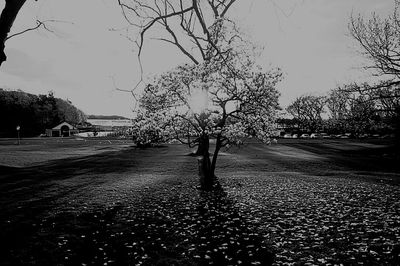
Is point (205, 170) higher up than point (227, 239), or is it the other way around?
point (205, 170)

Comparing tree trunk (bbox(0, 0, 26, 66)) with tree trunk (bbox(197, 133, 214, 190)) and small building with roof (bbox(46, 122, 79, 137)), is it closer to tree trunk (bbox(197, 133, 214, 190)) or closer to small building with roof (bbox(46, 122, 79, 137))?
tree trunk (bbox(197, 133, 214, 190))

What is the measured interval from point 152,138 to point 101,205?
7628 mm

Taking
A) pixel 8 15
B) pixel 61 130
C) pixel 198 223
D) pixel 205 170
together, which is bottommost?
pixel 198 223

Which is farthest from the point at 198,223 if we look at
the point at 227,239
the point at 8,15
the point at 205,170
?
the point at 8,15

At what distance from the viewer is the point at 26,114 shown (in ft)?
411

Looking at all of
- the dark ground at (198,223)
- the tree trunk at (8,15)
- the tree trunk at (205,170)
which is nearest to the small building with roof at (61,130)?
the dark ground at (198,223)

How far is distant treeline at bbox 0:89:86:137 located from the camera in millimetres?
122562

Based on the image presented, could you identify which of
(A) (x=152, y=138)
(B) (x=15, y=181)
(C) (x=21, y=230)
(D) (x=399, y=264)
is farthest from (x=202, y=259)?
(B) (x=15, y=181)

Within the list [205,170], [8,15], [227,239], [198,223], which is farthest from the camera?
[205,170]

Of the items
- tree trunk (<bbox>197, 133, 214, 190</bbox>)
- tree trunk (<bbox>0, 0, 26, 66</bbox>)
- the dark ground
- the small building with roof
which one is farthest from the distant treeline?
tree trunk (<bbox>0, 0, 26, 66</bbox>)

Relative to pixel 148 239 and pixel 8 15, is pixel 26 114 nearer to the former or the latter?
pixel 148 239

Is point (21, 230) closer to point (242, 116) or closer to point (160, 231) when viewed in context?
point (160, 231)

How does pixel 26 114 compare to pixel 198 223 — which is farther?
pixel 26 114

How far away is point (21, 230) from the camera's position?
445 inches
